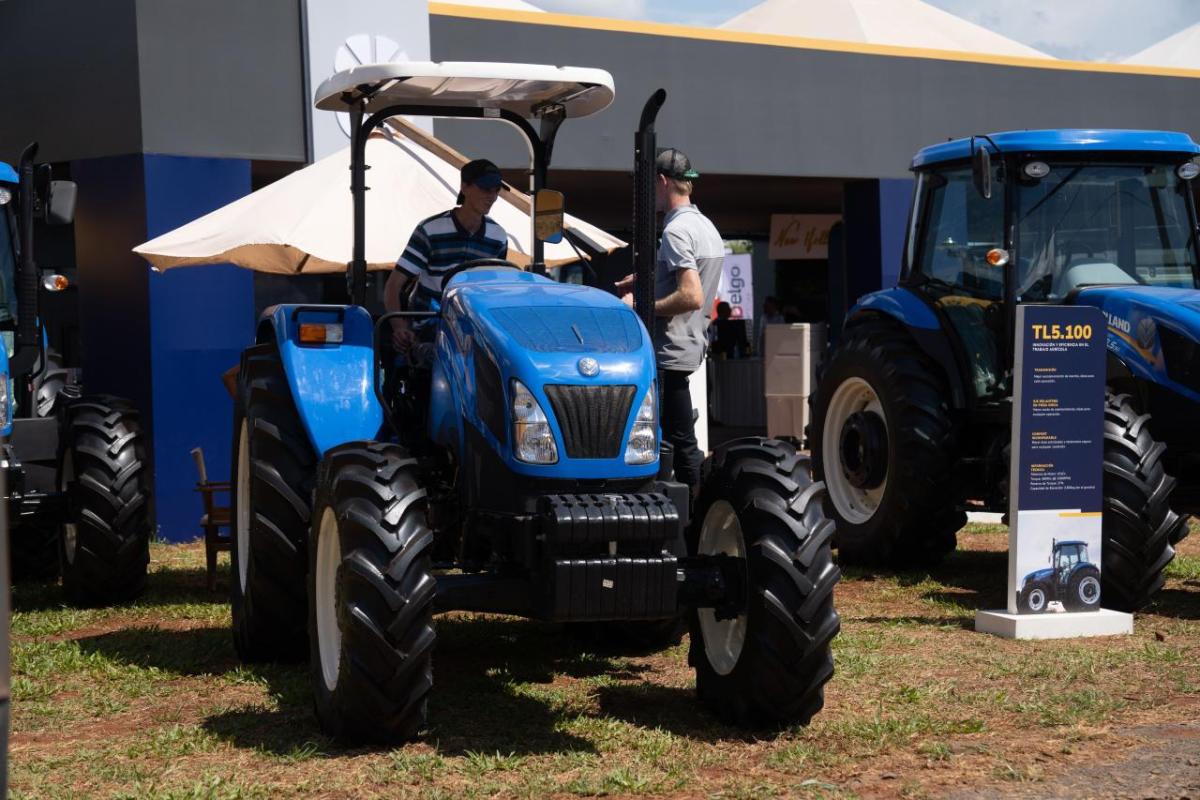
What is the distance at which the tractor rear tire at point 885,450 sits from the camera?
27.6 ft

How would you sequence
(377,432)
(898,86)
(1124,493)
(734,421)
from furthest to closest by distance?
(734,421), (898,86), (1124,493), (377,432)

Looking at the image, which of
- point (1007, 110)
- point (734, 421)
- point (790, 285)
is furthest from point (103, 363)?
point (790, 285)

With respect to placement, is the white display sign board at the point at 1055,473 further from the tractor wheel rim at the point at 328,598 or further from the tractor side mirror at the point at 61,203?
the tractor side mirror at the point at 61,203

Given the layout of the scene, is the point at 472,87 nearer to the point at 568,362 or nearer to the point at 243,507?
the point at 568,362

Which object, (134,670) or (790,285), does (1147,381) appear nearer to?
(134,670)

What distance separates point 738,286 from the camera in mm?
23266

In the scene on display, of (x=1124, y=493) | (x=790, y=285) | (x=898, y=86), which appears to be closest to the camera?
(x=1124, y=493)

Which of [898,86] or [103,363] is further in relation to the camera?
[898,86]

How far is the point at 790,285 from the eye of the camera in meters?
27.2

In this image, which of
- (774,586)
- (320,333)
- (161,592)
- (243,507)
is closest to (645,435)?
(774,586)

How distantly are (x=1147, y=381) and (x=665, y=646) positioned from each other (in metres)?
2.81

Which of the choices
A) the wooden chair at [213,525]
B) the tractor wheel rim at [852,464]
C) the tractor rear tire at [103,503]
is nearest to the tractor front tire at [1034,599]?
the tractor wheel rim at [852,464]

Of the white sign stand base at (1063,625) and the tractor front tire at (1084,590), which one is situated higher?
the tractor front tire at (1084,590)

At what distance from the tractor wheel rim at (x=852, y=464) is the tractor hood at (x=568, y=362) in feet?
12.4
